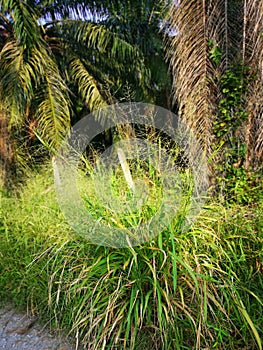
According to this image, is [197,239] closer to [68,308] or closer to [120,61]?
[68,308]

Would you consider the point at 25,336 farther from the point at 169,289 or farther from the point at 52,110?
the point at 52,110

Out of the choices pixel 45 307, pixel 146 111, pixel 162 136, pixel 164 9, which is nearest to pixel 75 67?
pixel 164 9

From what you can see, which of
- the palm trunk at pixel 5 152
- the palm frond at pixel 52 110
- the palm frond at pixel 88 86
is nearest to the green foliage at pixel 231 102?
the palm frond at pixel 88 86

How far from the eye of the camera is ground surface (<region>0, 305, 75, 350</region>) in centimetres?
219

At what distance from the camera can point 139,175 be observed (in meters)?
2.61

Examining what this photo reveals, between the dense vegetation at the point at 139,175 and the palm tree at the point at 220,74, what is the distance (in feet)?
0.05

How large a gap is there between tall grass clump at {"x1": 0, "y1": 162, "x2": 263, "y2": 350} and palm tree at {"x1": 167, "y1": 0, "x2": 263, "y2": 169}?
1814 millimetres

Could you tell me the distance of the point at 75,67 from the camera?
19.9 ft

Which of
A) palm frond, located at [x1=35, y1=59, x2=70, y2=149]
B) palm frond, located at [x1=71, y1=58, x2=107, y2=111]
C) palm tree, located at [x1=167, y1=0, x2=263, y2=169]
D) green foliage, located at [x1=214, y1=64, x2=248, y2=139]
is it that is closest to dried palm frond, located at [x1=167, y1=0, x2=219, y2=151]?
palm tree, located at [x1=167, y1=0, x2=263, y2=169]

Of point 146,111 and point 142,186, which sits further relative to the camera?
point 146,111

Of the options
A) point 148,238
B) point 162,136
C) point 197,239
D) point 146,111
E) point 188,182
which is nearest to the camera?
point 148,238

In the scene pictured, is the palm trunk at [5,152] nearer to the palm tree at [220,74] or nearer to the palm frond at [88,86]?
the palm frond at [88,86]

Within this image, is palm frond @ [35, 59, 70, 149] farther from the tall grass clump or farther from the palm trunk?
the tall grass clump

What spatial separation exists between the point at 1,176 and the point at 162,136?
12.5 ft
